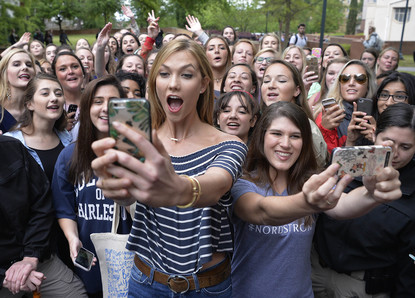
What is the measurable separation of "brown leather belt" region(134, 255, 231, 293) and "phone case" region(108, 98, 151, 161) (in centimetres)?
92

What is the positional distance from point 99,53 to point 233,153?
4415 millimetres

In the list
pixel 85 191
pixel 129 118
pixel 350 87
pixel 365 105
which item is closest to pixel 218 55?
pixel 350 87

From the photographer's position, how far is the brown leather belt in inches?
74.8

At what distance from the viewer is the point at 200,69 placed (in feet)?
6.52

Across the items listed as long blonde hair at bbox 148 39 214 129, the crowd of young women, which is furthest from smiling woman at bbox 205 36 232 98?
long blonde hair at bbox 148 39 214 129

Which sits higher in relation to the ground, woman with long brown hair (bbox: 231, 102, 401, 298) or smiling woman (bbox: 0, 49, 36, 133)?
smiling woman (bbox: 0, 49, 36, 133)

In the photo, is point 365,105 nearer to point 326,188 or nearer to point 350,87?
point 350,87

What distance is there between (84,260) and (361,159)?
1985 mm

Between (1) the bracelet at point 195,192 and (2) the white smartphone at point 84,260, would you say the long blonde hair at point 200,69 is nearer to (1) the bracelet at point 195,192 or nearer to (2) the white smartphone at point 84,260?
(1) the bracelet at point 195,192

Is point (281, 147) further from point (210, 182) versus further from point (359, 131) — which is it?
point (359, 131)

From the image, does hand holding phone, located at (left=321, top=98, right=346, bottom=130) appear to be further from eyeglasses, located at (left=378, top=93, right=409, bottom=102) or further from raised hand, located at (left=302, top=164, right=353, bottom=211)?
raised hand, located at (left=302, top=164, right=353, bottom=211)

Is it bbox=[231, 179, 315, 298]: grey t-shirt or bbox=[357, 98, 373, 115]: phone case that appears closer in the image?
bbox=[231, 179, 315, 298]: grey t-shirt

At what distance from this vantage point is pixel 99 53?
5562mm

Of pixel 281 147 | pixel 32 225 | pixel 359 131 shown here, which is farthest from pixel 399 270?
pixel 32 225
